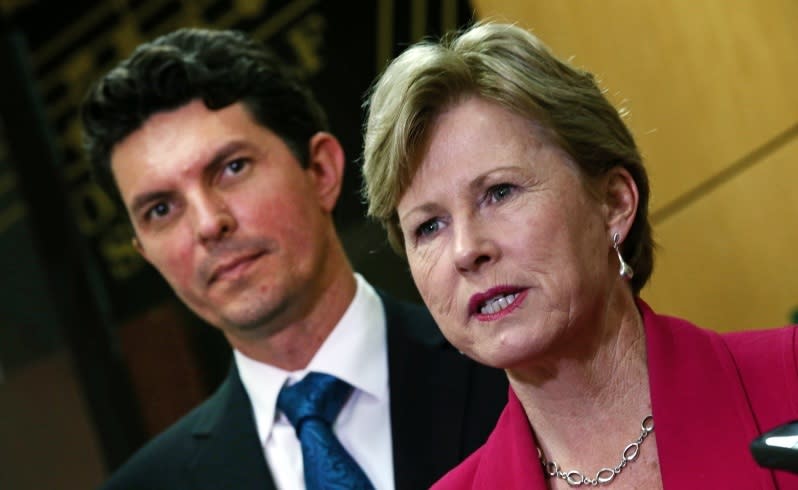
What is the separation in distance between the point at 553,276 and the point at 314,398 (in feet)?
2.52

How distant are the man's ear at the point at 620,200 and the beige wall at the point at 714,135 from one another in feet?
1.37

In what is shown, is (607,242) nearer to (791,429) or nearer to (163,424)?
(791,429)

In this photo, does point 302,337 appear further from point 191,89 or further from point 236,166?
point 191,89

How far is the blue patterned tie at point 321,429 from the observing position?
2.32 metres

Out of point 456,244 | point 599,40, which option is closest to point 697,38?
point 599,40

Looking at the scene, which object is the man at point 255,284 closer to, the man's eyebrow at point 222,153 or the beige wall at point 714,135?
the man's eyebrow at point 222,153

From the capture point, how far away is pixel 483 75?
5.98 ft

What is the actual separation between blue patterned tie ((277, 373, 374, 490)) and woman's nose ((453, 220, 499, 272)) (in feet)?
2.20

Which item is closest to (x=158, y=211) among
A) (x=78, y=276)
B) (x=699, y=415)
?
(x=699, y=415)

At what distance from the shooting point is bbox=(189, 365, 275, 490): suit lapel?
7.97 feet

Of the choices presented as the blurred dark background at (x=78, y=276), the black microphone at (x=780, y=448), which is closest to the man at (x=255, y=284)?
the blurred dark background at (x=78, y=276)

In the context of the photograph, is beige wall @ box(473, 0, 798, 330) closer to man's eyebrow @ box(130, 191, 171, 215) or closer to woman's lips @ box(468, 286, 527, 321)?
woman's lips @ box(468, 286, 527, 321)

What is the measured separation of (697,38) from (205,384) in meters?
1.86

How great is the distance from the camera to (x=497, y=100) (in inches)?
71.2
